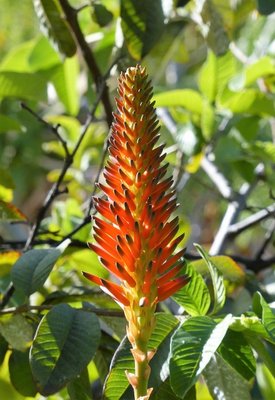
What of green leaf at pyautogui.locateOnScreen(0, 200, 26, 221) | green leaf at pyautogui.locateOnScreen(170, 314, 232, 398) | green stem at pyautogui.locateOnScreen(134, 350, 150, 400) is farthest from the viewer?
green leaf at pyautogui.locateOnScreen(0, 200, 26, 221)

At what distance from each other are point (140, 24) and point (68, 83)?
0.45 metres

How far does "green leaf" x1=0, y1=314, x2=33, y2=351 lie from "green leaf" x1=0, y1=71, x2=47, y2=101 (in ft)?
1.89

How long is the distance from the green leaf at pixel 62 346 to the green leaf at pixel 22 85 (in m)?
0.66

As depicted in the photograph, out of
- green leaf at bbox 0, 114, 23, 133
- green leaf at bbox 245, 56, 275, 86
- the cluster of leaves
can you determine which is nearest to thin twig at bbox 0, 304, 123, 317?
the cluster of leaves

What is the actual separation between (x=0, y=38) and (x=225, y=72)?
5.48 ft

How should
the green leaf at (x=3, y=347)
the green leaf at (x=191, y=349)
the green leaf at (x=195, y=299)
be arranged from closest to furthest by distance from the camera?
the green leaf at (x=191, y=349) < the green leaf at (x=195, y=299) < the green leaf at (x=3, y=347)

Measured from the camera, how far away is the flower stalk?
596 mm

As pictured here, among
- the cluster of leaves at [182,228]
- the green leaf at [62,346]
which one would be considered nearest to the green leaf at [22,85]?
the cluster of leaves at [182,228]

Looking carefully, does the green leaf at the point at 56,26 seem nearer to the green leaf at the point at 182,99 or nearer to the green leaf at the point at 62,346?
the green leaf at the point at 182,99

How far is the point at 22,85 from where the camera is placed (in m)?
1.40

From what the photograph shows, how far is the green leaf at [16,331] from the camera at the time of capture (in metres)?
0.89

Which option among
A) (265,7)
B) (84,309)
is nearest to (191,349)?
(84,309)

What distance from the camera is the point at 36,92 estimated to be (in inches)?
55.9

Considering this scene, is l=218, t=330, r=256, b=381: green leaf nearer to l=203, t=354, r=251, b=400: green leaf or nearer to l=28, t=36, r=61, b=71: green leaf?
l=203, t=354, r=251, b=400: green leaf
